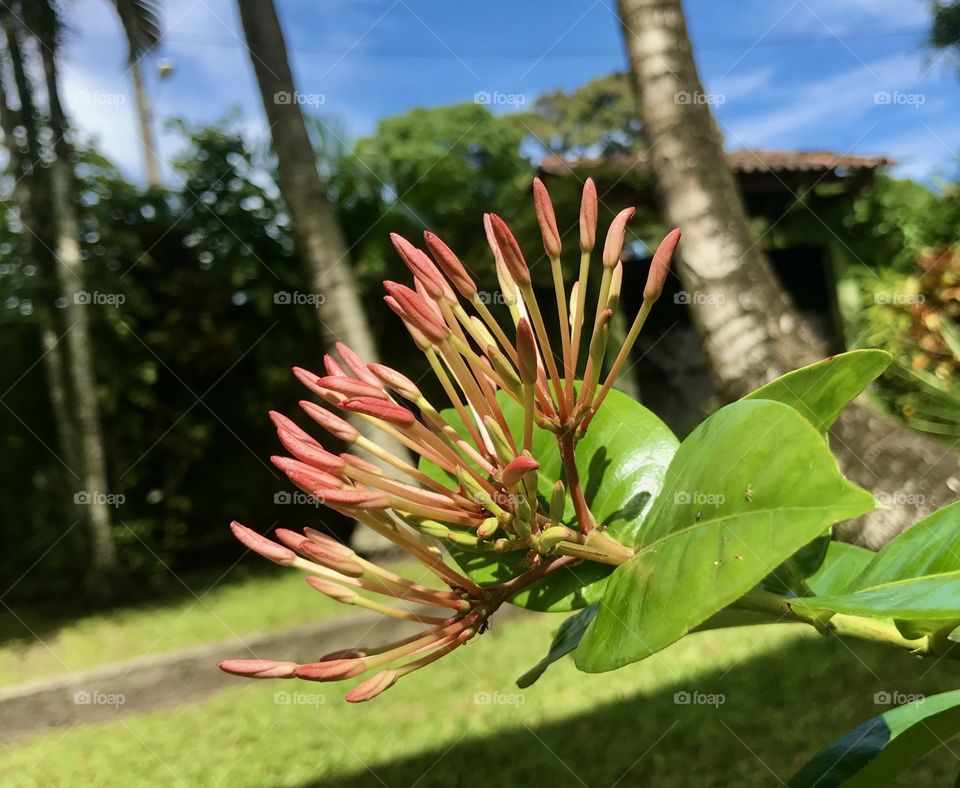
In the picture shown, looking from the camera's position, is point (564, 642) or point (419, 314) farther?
point (564, 642)

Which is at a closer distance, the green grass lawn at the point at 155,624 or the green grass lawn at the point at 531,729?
the green grass lawn at the point at 531,729

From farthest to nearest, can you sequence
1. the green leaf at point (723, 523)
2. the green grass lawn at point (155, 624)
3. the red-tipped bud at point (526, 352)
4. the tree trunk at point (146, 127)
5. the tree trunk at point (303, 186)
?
the tree trunk at point (146, 127) < the tree trunk at point (303, 186) < the green grass lawn at point (155, 624) < the red-tipped bud at point (526, 352) < the green leaf at point (723, 523)

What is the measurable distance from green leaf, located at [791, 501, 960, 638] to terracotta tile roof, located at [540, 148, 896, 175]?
6962 mm

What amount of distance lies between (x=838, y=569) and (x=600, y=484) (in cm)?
26

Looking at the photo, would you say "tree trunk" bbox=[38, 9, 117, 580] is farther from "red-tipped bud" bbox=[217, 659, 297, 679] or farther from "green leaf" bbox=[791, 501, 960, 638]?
"green leaf" bbox=[791, 501, 960, 638]

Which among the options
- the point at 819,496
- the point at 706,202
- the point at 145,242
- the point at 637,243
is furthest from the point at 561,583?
the point at 637,243

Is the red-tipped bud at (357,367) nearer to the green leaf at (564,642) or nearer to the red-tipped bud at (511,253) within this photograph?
the red-tipped bud at (511,253)

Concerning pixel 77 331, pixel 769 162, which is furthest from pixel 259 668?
pixel 769 162

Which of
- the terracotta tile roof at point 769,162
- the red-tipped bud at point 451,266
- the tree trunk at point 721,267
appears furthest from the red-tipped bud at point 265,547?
the terracotta tile roof at point 769,162

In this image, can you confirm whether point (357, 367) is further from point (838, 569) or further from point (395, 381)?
point (838, 569)

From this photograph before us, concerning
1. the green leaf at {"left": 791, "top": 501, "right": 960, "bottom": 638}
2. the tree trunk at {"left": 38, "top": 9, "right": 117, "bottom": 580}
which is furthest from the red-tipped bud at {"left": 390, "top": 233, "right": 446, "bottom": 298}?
the tree trunk at {"left": 38, "top": 9, "right": 117, "bottom": 580}

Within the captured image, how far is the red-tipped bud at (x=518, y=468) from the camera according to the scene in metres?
0.50

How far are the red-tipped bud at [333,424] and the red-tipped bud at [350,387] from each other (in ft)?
0.15

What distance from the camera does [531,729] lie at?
3.02 meters
